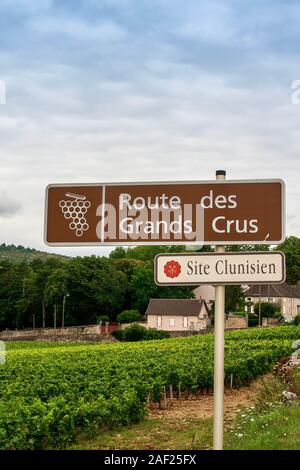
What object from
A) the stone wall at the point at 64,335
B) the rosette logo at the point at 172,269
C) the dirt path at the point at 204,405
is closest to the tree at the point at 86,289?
the stone wall at the point at 64,335

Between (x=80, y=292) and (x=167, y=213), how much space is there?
85.6m

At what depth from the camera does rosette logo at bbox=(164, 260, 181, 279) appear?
17.7ft

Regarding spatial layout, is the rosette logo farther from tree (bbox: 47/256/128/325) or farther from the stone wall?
tree (bbox: 47/256/128/325)

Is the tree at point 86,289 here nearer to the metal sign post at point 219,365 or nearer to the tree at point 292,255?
A: the tree at point 292,255

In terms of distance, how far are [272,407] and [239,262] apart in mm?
A: 11010

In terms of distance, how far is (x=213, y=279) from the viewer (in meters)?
5.33

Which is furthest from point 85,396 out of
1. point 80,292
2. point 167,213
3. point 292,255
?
point 292,255

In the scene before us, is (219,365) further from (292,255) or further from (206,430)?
(292,255)

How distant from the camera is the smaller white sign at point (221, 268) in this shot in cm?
530

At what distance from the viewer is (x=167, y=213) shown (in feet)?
17.4

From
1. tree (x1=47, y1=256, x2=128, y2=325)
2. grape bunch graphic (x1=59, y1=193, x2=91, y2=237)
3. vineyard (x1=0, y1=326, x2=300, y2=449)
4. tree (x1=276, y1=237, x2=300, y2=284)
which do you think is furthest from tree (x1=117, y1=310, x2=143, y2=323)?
grape bunch graphic (x1=59, y1=193, x2=91, y2=237)

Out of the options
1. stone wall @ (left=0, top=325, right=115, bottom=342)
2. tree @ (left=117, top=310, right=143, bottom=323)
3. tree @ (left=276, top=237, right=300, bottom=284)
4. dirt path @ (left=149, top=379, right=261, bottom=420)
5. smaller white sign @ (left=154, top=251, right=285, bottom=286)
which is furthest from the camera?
tree @ (left=276, top=237, right=300, bottom=284)

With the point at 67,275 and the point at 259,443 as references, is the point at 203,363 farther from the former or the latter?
the point at 67,275
